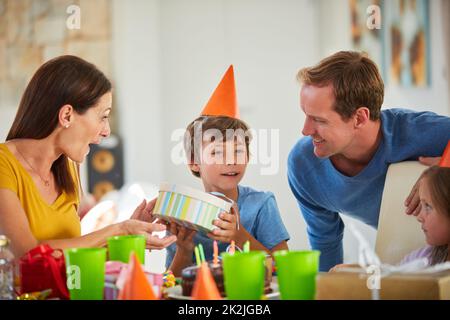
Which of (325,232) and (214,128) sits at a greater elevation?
(214,128)

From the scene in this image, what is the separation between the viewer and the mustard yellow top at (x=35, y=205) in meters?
1.43

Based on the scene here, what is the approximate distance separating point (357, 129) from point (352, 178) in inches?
5.4

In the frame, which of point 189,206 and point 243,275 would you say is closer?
point 243,275

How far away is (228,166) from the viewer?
161 centimetres

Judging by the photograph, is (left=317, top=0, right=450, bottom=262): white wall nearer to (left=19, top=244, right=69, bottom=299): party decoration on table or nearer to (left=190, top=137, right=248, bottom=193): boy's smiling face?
(left=190, top=137, right=248, bottom=193): boy's smiling face

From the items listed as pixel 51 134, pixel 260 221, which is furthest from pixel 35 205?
pixel 260 221

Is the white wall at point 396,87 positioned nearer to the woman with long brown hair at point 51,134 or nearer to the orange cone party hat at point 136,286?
the woman with long brown hair at point 51,134

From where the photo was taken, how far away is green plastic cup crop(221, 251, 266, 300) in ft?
3.25

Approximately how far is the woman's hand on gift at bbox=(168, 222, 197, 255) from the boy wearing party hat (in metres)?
0.06

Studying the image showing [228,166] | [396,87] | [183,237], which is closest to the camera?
[183,237]

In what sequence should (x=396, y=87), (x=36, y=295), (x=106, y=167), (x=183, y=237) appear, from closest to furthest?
(x=36, y=295), (x=183, y=237), (x=396, y=87), (x=106, y=167)

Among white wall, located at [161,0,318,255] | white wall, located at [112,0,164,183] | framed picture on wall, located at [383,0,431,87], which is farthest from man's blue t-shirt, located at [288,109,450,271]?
white wall, located at [112,0,164,183]

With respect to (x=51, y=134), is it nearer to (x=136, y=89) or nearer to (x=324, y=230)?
(x=324, y=230)
